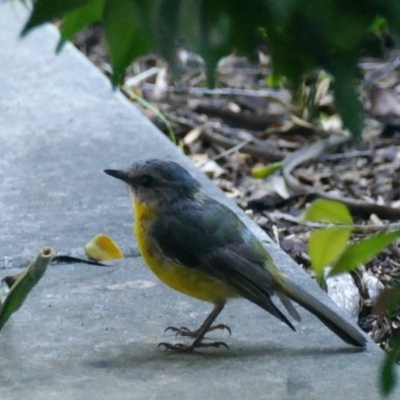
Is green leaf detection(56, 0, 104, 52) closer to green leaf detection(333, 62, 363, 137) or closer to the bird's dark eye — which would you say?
green leaf detection(333, 62, 363, 137)

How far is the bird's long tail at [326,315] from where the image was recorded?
3.55 meters

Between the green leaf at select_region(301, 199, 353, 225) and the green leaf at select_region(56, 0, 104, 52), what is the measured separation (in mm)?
459

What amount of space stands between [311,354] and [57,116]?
3.29m

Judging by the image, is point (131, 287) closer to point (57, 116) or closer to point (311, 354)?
point (311, 354)

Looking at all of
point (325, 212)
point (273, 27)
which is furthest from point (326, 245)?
point (273, 27)

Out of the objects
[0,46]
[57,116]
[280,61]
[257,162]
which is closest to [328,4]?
[280,61]

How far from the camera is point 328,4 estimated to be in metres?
1.41

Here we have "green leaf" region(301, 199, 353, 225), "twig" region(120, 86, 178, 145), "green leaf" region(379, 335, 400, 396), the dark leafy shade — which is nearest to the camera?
the dark leafy shade

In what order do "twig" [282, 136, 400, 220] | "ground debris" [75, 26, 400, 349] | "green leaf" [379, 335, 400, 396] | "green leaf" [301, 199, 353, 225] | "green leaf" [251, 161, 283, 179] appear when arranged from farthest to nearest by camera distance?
"green leaf" [251, 161, 283, 179] < "twig" [282, 136, 400, 220] < "ground debris" [75, 26, 400, 349] < "green leaf" [301, 199, 353, 225] < "green leaf" [379, 335, 400, 396]

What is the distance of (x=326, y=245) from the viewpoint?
70.2 inches

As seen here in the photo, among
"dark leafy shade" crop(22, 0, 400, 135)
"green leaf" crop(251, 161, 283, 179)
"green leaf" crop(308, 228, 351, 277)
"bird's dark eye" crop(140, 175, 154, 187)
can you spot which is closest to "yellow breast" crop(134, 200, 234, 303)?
"bird's dark eye" crop(140, 175, 154, 187)

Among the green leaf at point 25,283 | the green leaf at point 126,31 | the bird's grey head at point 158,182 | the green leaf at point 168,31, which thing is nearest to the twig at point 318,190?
the bird's grey head at point 158,182

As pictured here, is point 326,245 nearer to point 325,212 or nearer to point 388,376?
point 325,212

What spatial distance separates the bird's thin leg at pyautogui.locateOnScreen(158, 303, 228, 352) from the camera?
11.7 ft
